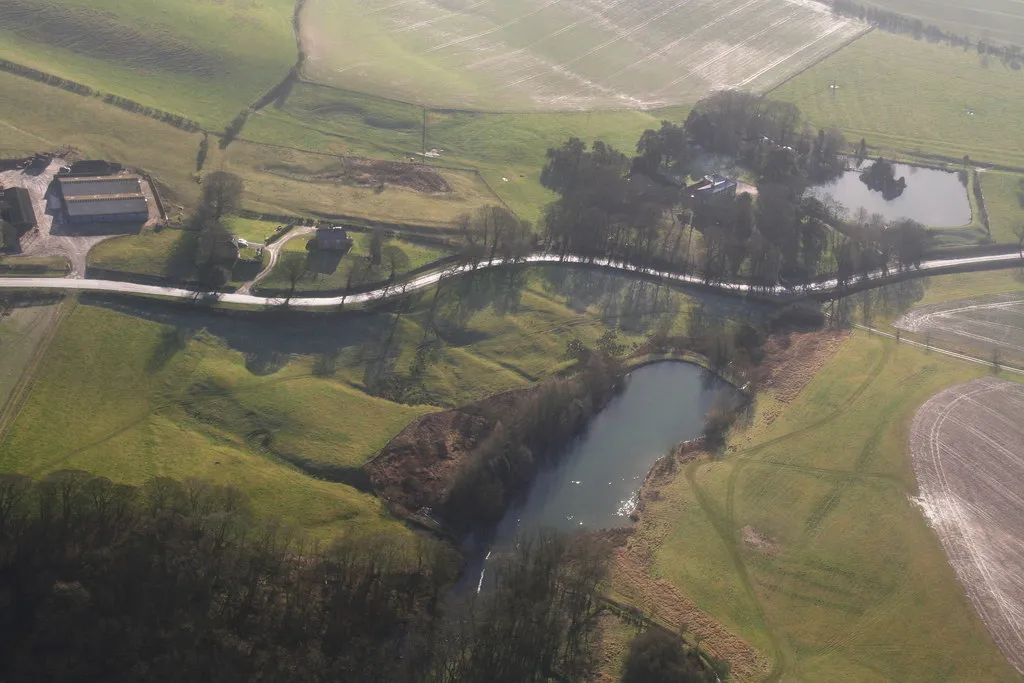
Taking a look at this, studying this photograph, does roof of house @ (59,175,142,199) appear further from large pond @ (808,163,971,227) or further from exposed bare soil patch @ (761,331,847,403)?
large pond @ (808,163,971,227)

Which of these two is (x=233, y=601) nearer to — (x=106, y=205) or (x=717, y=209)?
(x=106, y=205)

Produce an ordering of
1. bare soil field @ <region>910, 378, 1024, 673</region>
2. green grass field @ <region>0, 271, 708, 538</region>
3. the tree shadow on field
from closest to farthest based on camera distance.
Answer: bare soil field @ <region>910, 378, 1024, 673</region> → green grass field @ <region>0, 271, 708, 538</region> → the tree shadow on field

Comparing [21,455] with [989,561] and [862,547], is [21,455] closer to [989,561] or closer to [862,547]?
[862,547]

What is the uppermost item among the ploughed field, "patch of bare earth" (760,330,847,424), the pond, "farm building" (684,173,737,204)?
the ploughed field

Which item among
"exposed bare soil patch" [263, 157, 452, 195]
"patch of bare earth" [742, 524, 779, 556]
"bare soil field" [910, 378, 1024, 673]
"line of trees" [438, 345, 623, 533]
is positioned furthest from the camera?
"exposed bare soil patch" [263, 157, 452, 195]

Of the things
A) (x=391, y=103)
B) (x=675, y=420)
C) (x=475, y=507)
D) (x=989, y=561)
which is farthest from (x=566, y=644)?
(x=391, y=103)

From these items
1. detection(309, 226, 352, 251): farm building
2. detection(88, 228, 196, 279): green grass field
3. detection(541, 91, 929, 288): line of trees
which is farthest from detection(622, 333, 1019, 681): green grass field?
detection(88, 228, 196, 279): green grass field

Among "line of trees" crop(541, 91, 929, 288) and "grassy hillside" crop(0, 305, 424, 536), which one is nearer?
"grassy hillside" crop(0, 305, 424, 536)
